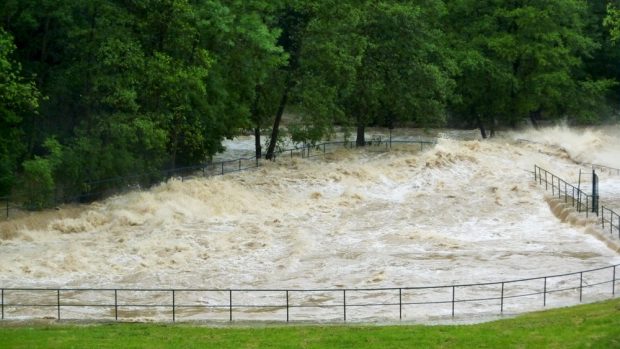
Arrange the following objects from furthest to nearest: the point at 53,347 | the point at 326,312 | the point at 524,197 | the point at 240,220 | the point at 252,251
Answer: the point at 524,197 → the point at 240,220 → the point at 252,251 → the point at 326,312 → the point at 53,347

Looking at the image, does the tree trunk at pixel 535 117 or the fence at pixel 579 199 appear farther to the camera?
the tree trunk at pixel 535 117

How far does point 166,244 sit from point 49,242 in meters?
5.25

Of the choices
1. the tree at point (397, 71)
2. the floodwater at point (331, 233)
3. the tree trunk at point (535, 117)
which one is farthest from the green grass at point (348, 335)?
the tree trunk at point (535, 117)

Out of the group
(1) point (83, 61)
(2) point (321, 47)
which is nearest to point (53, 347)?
(1) point (83, 61)

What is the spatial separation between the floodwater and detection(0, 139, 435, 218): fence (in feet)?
6.11

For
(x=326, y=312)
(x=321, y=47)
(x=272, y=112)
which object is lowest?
(x=326, y=312)

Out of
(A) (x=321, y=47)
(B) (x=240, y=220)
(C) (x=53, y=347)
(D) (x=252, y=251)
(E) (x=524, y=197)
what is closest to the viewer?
(C) (x=53, y=347)

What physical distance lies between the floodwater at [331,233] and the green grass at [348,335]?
3931 mm

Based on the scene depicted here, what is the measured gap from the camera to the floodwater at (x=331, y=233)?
129 ft

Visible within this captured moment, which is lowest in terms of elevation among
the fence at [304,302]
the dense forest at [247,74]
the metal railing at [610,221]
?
the fence at [304,302]

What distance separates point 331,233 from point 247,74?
1645cm

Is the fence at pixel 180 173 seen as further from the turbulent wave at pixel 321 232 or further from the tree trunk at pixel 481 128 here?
the tree trunk at pixel 481 128

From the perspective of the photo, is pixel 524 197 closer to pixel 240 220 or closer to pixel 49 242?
pixel 240 220

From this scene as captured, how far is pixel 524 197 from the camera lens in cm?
5356
